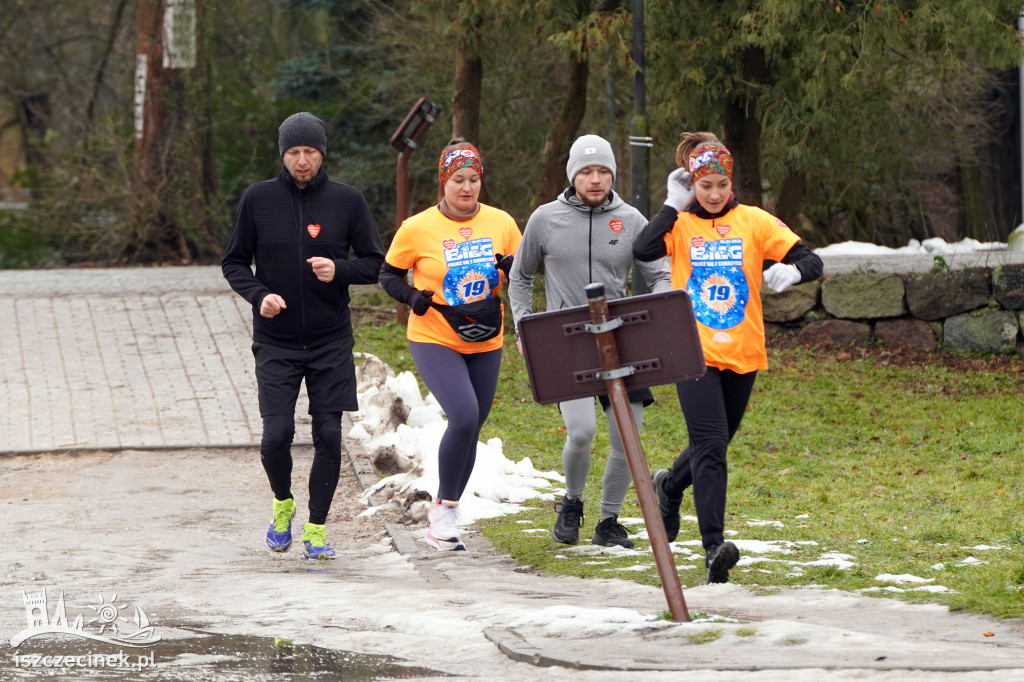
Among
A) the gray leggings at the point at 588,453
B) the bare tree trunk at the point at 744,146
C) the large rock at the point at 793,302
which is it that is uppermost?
the bare tree trunk at the point at 744,146

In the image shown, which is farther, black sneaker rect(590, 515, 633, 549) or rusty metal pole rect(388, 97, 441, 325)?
rusty metal pole rect(388, 97, 441, 325)

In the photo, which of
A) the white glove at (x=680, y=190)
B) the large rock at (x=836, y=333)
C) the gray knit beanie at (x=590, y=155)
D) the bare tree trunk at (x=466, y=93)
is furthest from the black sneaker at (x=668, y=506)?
the bare tree trunk at (x=466, y=93)

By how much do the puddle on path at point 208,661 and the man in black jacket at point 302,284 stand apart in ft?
5.69

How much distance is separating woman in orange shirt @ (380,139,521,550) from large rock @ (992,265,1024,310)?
27.9ft

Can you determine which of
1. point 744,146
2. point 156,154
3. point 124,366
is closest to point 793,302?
point 744,146

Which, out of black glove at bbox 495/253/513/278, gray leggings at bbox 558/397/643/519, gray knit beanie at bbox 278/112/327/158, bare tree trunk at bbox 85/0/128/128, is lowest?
gray leggings at bbox 558/397/643/519

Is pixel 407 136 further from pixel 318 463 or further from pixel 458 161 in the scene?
pixel 318 463

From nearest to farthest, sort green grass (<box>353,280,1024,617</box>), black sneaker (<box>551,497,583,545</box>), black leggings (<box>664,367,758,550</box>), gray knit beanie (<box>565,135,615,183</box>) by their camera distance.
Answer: black leggings (<box>664,367,758,550</box>) → green grass (<box>353,280,1024,617</box>) → gray knit beanie (<box>565,135,615,183</box>) → black sneaker (<box>551,497,583,545</box>)

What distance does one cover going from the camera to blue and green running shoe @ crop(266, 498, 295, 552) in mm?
6945

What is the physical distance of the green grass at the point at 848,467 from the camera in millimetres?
6254

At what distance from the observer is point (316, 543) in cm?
690

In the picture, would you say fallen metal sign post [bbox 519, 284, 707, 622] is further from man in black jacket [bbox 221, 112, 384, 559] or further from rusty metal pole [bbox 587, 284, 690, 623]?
man in black jacket [bbox 221, 112, 384, 559]

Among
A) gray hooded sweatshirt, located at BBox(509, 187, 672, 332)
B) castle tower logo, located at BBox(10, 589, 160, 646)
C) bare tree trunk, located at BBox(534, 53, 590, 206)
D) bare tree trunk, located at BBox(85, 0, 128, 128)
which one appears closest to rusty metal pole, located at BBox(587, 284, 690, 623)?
gray hooded sweatshirt, located at BBox(509, 187, 672, 332)

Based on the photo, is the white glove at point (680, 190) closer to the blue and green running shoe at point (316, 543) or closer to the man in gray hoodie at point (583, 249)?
the man in gray hoodie at point (583, 249)
